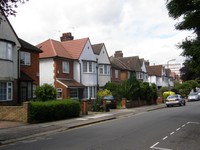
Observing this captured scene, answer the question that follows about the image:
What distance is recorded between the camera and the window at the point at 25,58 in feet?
98.5

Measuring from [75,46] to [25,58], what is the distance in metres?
12.1

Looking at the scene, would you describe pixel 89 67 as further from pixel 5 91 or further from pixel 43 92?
pixel 5 91

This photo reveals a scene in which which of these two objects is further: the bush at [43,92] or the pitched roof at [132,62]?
the pitched roof at [132,62]

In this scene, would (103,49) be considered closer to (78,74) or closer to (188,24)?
(78,74)

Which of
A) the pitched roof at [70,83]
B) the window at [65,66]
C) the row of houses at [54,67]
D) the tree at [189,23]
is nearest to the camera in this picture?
the tree at [189,23]

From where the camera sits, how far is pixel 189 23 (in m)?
20.7

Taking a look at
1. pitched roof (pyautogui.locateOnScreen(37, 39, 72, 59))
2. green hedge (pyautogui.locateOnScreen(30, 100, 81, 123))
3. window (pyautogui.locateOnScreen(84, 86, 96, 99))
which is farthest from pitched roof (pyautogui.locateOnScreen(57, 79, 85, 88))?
green hedge (pyautogui.locateOnScreen(30, 100, 81, 123))

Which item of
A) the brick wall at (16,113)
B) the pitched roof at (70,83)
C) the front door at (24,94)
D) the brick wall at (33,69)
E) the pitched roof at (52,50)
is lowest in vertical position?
the brick wall at (16,113)

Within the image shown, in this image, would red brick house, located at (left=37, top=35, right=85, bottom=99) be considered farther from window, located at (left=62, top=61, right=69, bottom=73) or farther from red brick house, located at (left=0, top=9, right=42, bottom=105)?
red brick house, located at (left=0, top=9, right=42, bottom=105)

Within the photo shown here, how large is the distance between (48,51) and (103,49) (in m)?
11.2

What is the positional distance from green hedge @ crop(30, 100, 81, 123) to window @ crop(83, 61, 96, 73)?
1632cm

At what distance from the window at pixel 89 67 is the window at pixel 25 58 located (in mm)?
11149

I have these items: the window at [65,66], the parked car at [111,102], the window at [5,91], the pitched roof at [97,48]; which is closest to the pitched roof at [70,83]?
the window at [65,66]

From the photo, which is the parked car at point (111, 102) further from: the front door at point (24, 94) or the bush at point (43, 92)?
the front door at point (24, 94)
